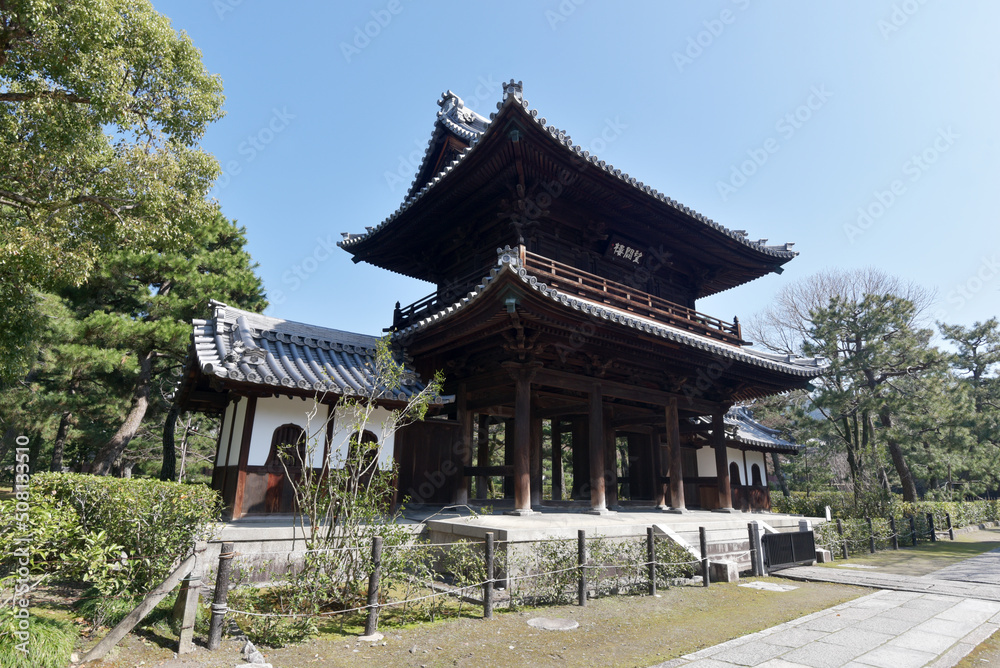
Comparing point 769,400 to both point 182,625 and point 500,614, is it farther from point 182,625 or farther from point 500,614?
point 182,625

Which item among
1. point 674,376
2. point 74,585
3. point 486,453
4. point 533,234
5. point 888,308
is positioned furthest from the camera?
point 888,308

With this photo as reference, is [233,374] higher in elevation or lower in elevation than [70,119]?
lower

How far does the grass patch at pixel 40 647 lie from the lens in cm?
416

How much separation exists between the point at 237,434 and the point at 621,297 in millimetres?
8547

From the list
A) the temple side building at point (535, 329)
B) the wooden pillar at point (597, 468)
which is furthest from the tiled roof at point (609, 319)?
the wooden pillar at point (597, 468)

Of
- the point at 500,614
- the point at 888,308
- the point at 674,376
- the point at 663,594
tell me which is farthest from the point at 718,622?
the point at 888,308

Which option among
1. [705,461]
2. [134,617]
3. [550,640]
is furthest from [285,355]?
[705,461]

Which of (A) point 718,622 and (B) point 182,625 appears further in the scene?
(A) point 718,622

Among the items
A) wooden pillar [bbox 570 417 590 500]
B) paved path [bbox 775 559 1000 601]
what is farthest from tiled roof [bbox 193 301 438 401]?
paved path [bbox 775 559 1000 601]

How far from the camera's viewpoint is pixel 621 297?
40.3 feet

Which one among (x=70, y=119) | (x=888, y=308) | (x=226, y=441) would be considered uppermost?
(x=888, y=308)

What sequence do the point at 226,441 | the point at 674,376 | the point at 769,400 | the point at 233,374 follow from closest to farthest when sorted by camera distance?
the point at 233,374
the point at 226,441
the point at 674,376
the point at 769,400

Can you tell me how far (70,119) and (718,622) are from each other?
12392 mm

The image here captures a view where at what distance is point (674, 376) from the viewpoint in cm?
1388
